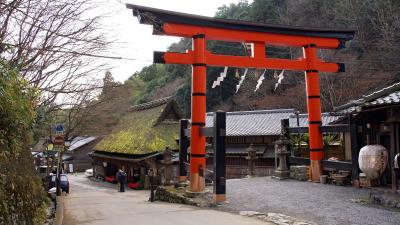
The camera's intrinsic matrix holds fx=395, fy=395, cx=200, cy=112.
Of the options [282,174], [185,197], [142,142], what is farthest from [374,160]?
[142,142]

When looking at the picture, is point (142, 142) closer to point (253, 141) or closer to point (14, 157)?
point (253, 141)

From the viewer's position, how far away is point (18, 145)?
16.8 ft

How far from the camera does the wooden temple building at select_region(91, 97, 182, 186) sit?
88.6 feet

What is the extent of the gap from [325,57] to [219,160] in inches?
1030

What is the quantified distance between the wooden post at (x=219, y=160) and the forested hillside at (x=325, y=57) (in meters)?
10.2

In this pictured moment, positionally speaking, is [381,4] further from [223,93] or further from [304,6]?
[223,93]

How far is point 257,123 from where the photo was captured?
30391mm

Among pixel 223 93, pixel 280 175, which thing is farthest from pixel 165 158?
pixel 223 93

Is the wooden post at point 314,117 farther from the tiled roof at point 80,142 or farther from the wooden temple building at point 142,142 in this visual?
the tiled roof at point 80,142

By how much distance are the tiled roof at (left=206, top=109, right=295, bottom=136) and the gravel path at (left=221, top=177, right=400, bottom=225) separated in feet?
47.3

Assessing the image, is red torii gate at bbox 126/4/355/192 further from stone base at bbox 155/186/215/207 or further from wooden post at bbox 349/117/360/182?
wooden post at bbox 349/117/360/182

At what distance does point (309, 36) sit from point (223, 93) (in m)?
30.7

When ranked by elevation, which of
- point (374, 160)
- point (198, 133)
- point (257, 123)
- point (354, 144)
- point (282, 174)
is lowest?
point (282, 174)

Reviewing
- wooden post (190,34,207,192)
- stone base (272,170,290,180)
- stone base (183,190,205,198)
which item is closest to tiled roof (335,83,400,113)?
wooden post (190,34,207,192)
